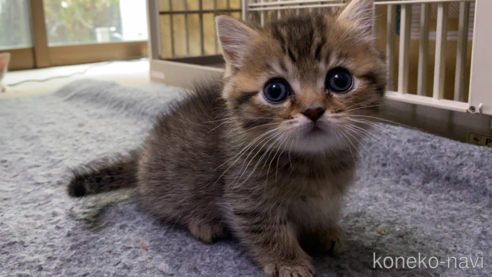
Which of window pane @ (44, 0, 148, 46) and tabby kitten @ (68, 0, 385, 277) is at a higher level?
window pane @ (44, 0, 148, 46)

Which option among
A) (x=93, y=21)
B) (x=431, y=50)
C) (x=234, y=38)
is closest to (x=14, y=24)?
(x=93, y=21)

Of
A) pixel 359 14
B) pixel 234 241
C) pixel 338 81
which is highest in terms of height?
pixel 359 14

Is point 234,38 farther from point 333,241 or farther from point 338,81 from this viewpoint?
Result: point 333,241

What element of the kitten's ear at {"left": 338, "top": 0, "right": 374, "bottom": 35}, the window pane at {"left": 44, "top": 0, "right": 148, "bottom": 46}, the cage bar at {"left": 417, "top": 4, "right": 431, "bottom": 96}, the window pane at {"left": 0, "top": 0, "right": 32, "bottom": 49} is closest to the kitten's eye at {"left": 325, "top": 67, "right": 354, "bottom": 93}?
the kitten's ear at {"left": 338, "top": 0, "right": 374, "bottom": 35}

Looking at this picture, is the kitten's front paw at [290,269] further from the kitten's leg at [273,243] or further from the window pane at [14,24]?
the window pane at [14,24]

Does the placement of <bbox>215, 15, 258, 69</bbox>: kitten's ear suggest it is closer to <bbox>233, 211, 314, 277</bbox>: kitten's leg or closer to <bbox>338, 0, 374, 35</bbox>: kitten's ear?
<bbox>338, 0, 374, 35</bbox>: kitten's ear

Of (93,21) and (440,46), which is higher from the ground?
(93,21)

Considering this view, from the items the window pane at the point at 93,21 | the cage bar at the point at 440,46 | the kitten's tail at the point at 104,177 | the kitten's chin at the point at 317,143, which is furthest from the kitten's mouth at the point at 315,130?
the window pane at the point at 93,21
